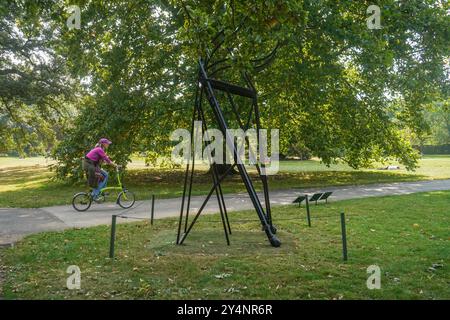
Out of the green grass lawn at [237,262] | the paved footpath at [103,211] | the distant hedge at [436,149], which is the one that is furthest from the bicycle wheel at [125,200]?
the distant hedge at [436,149]

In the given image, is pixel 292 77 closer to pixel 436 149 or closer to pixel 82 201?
pixel 82 201

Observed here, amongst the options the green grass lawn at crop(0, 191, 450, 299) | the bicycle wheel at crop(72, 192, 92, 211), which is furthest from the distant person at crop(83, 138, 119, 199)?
the green grass lawn at crop(0, 191, 450, 299)

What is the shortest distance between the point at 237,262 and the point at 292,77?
44.5ft

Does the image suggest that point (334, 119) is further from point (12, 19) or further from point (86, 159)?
point (12, 19)

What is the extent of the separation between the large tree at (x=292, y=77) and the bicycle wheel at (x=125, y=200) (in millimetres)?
5208

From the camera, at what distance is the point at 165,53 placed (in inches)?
716

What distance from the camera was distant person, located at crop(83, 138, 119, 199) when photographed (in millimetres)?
11906

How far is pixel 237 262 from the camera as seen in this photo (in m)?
6.59

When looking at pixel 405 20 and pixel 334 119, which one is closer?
pixel 405 20

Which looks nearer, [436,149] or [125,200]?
[125,200]

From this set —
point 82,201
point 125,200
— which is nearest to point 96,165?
point 82,201

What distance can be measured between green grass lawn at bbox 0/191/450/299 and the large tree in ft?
25.2
